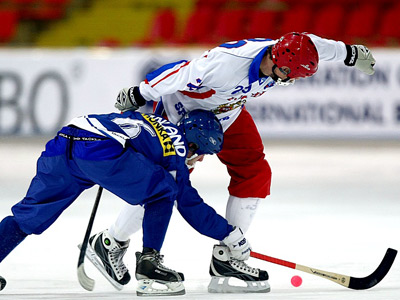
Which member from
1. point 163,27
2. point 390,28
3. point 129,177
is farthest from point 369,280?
point 163,27

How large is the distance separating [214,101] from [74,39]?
9517mm

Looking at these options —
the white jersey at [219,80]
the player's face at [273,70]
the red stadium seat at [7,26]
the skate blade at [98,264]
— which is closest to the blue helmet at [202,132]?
the white jersey at [219,80]

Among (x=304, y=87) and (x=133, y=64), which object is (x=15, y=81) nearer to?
(x=133, y=64)

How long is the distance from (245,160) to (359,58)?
0.78 metres

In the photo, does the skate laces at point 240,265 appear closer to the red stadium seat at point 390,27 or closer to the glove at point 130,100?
the glove at point 130,100

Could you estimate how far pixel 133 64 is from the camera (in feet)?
33.7

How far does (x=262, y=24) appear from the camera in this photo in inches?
480

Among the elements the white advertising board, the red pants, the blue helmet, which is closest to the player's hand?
the blue helmet

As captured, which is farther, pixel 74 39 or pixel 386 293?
pixel 74 39

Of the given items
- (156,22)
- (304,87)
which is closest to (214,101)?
(304,87)

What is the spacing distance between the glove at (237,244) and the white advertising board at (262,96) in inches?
243

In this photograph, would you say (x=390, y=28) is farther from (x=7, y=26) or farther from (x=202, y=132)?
(x=202, y=132)

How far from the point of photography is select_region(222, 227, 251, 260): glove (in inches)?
146

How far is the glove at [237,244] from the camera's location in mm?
3707
